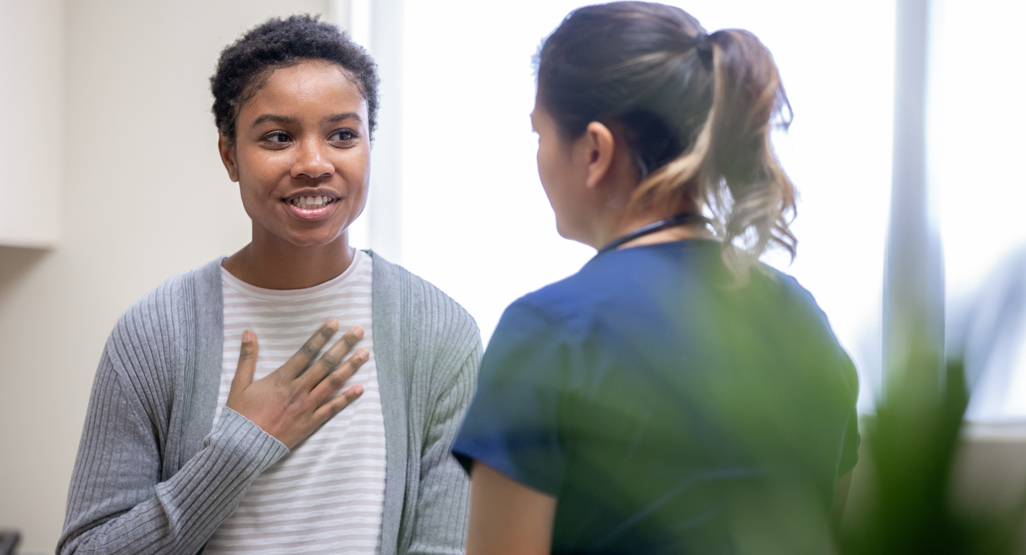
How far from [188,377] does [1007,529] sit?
2.59ft

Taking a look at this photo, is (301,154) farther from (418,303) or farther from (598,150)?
(598,150)

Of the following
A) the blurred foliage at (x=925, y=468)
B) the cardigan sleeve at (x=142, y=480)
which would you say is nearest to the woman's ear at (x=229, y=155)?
the cardigan sleeve at (x=142, y=480)

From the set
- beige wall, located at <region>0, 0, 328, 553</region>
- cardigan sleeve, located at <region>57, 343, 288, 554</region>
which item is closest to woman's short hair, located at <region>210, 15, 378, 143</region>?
cardigan sleeve, located at <region>57, 343, 288, 554</region>

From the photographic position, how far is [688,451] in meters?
0.32

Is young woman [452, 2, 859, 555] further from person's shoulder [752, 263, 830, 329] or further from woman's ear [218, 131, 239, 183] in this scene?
woman's ear [218, 131, 239, 183]

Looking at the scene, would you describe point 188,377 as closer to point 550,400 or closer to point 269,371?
point 269,371

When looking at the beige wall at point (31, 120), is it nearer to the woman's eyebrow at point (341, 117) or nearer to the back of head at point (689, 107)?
the woman's eyebrow at point (341, 117)

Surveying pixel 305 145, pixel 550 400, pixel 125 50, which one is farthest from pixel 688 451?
pixel 125 50

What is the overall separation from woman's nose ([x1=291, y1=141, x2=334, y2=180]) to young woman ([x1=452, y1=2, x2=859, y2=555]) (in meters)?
0.38

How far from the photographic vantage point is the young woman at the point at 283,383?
0.78 m

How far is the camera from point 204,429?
808mm

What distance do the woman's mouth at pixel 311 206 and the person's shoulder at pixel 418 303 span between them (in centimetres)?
13

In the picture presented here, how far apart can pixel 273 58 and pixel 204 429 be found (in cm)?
42

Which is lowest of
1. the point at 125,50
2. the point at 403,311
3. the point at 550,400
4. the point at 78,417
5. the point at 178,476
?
the point at 78,417
